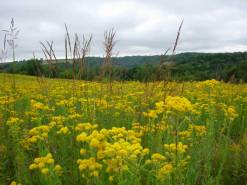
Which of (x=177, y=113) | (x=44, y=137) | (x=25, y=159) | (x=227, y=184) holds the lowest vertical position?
(x=227, y=184)

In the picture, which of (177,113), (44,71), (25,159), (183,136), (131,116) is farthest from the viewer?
(131,116)

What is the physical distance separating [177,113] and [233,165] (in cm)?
163

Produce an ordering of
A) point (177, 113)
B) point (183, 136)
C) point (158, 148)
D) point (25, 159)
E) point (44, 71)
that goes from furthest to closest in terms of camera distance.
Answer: point (44, 71) → point (183, 136) → point (25, 159) → point (158, 148) → point (177, 113)

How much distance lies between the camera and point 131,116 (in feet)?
16.9

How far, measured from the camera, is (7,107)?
525 cm

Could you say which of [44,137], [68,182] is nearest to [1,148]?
[44,137]

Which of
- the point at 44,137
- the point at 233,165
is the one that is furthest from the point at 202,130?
the point at 44,137

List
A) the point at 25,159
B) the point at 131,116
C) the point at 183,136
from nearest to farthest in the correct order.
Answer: the point at 25,159, the point at 183,136, the point at 131,116

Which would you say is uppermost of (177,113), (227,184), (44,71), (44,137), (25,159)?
(44,71)

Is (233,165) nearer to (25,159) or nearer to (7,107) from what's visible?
(25,159)

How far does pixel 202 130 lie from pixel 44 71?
215 centimetres

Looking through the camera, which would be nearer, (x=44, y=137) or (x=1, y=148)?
(x=44, y=137)

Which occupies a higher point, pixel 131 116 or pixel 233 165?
pixel 131 116

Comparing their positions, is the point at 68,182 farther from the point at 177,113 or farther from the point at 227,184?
the point at 227,184
